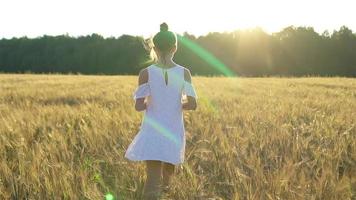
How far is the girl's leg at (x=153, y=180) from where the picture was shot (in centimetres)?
298

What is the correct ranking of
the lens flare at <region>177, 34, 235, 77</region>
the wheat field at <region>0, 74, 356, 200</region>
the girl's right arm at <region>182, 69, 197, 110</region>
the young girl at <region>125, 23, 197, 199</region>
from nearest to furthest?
the wheat field at <region>0, 74, 356, 200</region> < the young girl at <region>125, 23, 197, 199</region> < the girl's right arm at <region>182, 69, 197, 110</region> < the lens flare at <region>177, 34, 235, 77</region>

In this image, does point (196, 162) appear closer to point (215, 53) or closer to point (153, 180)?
point (153, 180)

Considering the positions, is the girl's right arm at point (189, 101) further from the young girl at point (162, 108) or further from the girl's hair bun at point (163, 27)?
the girl's hair bun at point (163, 27)

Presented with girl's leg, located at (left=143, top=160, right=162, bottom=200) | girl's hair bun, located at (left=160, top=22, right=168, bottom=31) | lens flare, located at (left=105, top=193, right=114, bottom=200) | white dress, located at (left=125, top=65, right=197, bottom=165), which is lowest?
lens flare, located at (left=105, top=193, right=114, bottom=200)

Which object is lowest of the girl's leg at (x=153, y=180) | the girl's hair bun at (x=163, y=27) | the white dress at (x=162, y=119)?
the girl's leg at (x=153, y=180)

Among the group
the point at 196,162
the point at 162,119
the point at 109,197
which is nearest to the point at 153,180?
the point at 109,197

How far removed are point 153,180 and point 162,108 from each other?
1.56 ft

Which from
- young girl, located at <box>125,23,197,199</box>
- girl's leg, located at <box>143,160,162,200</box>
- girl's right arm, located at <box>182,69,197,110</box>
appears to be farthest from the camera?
girl's right arm, located at <box>182,69,197,110</box>

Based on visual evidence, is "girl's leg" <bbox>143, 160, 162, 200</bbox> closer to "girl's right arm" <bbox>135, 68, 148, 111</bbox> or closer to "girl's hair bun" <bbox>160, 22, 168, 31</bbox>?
"girl's right arm" <bbox>135, 68, 148, 111</bbox>

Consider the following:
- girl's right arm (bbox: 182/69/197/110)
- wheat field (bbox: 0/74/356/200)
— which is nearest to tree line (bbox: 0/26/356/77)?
wheat field (bbox: 0/74/356/200)

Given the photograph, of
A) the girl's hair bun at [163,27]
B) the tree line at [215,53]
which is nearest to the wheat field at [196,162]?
the girl's hair bun at [163,27]

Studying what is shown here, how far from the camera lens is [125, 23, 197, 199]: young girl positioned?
3.15 metres

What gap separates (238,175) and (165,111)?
0.64m

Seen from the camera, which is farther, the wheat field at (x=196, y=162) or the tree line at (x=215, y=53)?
the tree line at (x=215, y=53)
